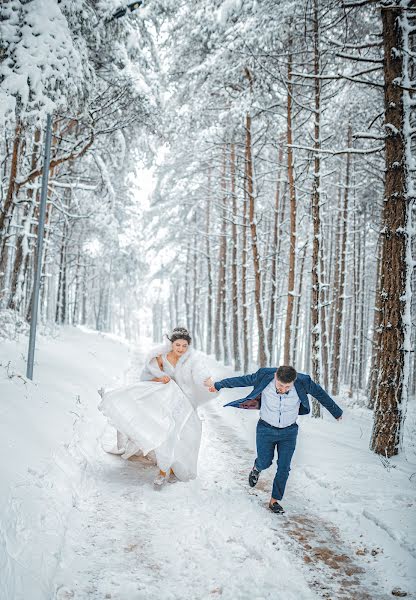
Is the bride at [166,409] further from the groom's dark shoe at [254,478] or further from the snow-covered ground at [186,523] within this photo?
the groom's dark shoe at [254,478]

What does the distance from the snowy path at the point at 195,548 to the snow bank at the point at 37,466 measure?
0.22m

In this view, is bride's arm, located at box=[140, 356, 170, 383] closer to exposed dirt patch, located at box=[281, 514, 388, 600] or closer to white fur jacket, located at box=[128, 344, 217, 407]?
white fur jacket, located at box=[128, 344, 217, 407]

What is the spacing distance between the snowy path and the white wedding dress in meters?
0.39

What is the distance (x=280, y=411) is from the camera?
4410 millimetres

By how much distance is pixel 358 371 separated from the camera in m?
19.3

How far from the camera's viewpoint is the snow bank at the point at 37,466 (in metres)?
2.72

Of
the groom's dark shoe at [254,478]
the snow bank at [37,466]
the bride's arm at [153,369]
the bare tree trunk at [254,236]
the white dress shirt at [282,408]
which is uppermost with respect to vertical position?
the bare tree trunk at [254,236]

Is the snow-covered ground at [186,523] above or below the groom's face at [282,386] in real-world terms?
below

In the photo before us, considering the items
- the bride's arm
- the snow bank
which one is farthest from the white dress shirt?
the snow bank

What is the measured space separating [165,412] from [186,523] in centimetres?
147

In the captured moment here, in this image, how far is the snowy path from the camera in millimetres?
2834

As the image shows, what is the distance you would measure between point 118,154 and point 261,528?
10.5 m

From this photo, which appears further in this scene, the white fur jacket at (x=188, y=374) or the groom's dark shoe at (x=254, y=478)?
the white fur jacket at (x=188, y=374)

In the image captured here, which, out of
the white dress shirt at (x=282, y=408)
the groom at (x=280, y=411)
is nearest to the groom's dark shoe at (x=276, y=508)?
the groom at (x=280, y=411)
